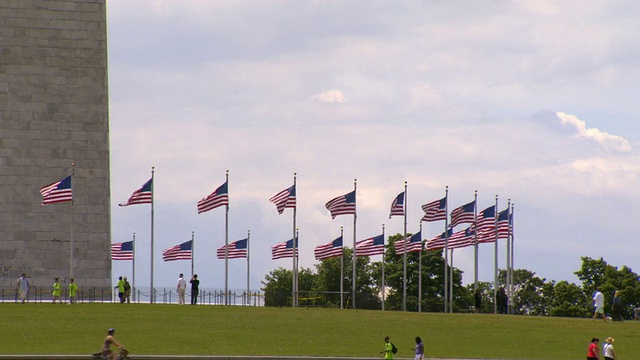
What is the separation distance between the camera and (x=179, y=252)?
61500 millimetres

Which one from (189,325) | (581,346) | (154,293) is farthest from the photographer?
(154,293)

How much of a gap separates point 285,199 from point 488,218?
33.6 ft

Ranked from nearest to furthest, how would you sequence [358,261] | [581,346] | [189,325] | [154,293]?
1. [581,346]
2. [189,325]
3. [154,293]
4. [358,261]

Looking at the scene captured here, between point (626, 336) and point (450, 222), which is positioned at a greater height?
point (450, 222)

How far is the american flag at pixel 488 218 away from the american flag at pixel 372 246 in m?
5.53

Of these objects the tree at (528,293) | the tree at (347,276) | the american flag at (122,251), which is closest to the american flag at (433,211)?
the american flag at (122,251)

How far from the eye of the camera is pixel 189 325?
45.4 m

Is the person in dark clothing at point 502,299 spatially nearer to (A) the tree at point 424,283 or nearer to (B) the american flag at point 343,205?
(B) the american flag at point 343,205

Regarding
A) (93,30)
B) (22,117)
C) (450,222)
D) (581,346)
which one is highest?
(93,30)

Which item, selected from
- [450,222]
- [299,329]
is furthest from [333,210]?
[299,329]

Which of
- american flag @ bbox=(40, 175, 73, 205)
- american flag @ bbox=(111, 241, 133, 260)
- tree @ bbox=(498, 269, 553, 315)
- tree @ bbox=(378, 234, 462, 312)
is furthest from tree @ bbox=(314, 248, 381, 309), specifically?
american flag @ bbox=(40, 175, 73, 205)

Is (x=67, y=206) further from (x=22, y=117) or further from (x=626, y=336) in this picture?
(x=626, y=336)

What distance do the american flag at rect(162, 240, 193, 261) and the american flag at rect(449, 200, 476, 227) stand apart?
12693 mm

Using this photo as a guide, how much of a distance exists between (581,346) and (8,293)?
30152mm
